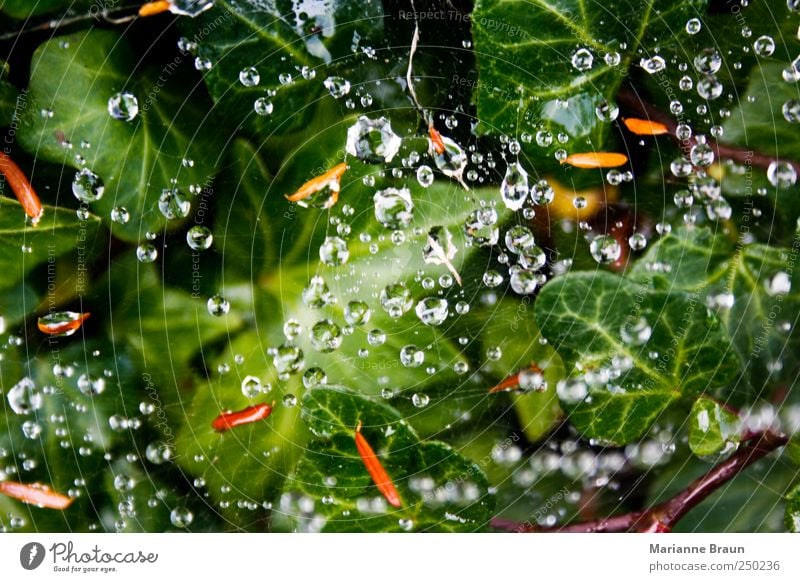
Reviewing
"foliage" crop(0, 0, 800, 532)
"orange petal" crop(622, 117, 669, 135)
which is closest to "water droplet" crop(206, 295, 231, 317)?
"foliage" crop(0, 0, 800, 532)

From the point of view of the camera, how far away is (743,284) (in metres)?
0.47

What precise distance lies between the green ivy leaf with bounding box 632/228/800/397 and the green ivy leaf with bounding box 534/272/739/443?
13 millimetres

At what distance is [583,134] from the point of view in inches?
18.0

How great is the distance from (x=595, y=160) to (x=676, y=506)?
0.26 metres

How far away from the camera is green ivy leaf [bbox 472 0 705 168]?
0.45m

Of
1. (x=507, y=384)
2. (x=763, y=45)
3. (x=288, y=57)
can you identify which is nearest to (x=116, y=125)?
(x=288, y=57)

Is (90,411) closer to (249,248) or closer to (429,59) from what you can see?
(249,248)

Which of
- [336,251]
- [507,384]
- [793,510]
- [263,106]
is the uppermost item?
[263,106]

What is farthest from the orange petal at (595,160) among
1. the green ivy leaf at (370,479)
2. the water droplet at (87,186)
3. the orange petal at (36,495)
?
the orange petal at (36,495)

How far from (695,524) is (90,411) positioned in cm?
44

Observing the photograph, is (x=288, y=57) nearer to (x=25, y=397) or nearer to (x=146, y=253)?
(x=146, y=253)

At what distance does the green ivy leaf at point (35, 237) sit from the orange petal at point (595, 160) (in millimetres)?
337
